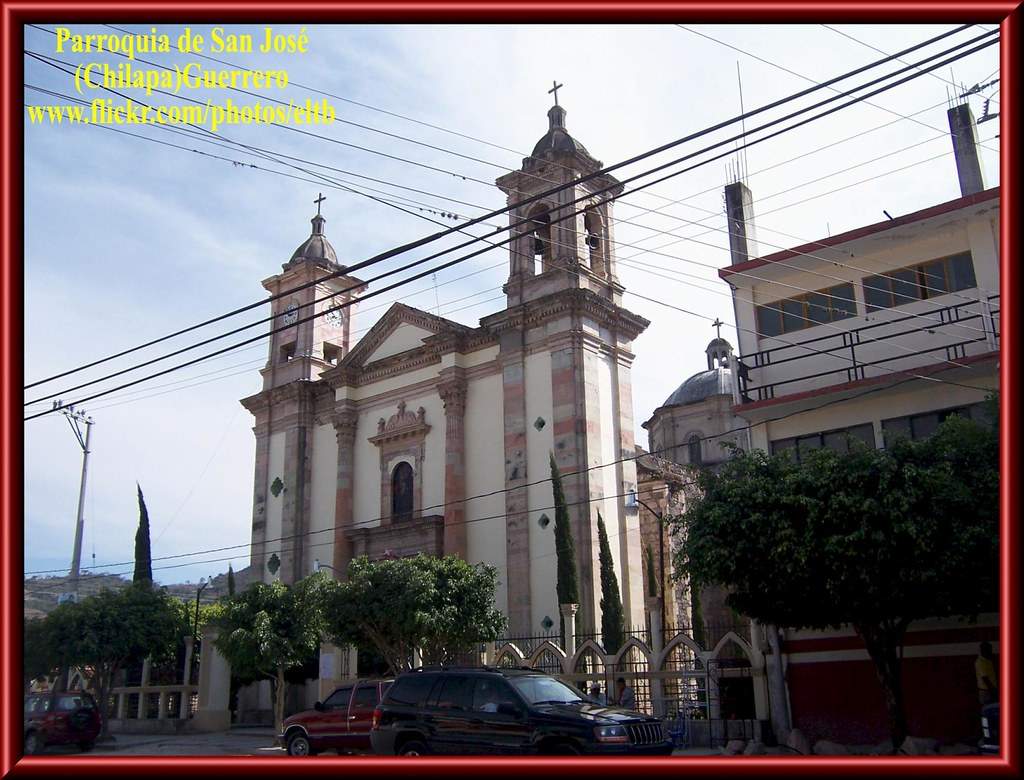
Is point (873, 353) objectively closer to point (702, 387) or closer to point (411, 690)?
point (411, 690)

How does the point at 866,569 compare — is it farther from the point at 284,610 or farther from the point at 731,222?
the point at 284,610

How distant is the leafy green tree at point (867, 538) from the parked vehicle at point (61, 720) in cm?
1470

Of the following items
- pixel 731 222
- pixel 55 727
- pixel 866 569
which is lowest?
pixel 55 727

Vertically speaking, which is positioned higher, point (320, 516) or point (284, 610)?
point (320, 516)

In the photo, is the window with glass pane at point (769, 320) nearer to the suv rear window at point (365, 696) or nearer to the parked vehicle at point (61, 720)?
the suv rear window at point (365, 696)

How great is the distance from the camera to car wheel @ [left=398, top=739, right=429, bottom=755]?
13.6 m

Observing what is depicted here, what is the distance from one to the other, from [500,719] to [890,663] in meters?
8.24

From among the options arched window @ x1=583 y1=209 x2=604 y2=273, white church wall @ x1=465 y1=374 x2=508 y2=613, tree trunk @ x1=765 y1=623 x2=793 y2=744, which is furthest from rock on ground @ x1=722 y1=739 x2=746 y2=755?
arched window @ x1=583 y1=209 x2=604 y2=273

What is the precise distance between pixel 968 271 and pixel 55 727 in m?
23.1

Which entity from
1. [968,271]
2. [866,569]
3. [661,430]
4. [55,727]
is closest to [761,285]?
[968,271]

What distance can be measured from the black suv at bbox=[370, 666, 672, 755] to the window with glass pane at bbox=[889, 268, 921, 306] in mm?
12763

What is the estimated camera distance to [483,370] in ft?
118

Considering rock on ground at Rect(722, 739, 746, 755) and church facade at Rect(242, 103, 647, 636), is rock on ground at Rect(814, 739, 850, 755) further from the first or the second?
church facade at Rect(242, 103, 647, 636)

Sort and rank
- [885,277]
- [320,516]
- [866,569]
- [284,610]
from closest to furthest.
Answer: [866,569], [885,277], [284,610], [320,516]
